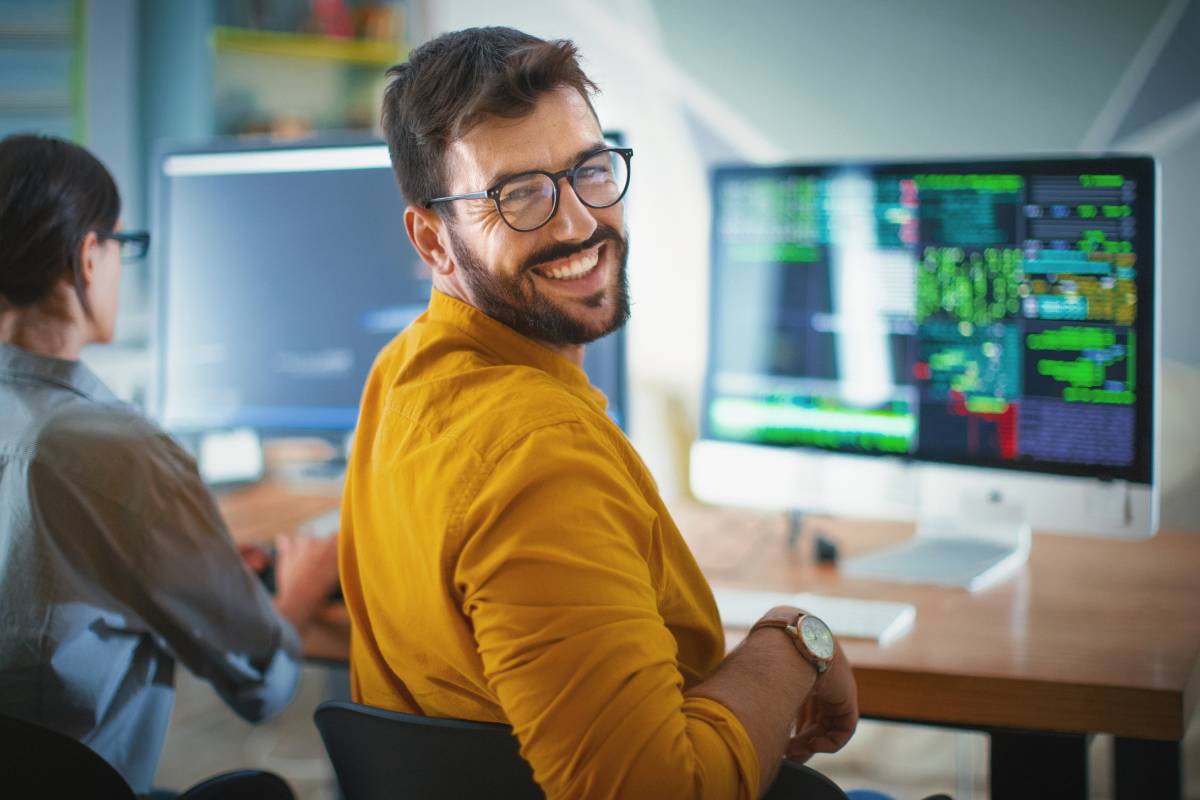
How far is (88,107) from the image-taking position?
11.3 feet

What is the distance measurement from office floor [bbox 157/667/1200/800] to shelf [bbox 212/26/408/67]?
1929 millimetres

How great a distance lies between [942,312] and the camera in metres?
1.70

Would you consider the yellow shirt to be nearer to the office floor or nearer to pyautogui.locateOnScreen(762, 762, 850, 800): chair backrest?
pyautogui.locateOnScreen(762, 762, 850, 800): chair backrest

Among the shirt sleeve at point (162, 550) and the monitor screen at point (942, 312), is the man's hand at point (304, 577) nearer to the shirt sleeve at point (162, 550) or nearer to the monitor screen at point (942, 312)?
the shirt sleeve at point (162, 550)

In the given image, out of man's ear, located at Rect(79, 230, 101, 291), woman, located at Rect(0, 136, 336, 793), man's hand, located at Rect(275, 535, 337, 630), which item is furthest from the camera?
man's hand, located at Rect(275, 535, 337, 630)

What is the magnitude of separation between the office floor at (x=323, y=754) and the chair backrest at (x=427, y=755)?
1285mm

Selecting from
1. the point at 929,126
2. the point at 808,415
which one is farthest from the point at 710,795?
the point at 929,126

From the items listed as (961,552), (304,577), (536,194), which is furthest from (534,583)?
(961,552)

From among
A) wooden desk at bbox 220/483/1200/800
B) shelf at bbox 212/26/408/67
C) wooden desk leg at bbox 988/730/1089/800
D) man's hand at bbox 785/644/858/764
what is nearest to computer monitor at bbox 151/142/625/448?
wooden desk at bbox 220/483/1200/800

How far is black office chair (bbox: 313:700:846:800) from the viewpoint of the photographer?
0.89 m

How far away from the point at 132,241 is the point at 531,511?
90cm

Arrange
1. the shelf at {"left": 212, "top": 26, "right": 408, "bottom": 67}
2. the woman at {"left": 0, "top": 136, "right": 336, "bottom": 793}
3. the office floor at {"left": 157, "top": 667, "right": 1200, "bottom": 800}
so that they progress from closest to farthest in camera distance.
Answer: the woman at {"left": 0, "top": 136, "right": 336, "bottom": 793} < the office floor at {"left": 157, "top": 667, "right": 1200, "bottom": 800} < the shelf at {"left": 212, "top": 26, "right": 408, "bottom": 67}

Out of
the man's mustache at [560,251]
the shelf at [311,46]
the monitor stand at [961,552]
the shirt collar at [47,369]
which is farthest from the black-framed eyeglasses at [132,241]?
the shelf at [311,46]

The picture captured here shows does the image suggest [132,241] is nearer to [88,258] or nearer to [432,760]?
[88,258]
